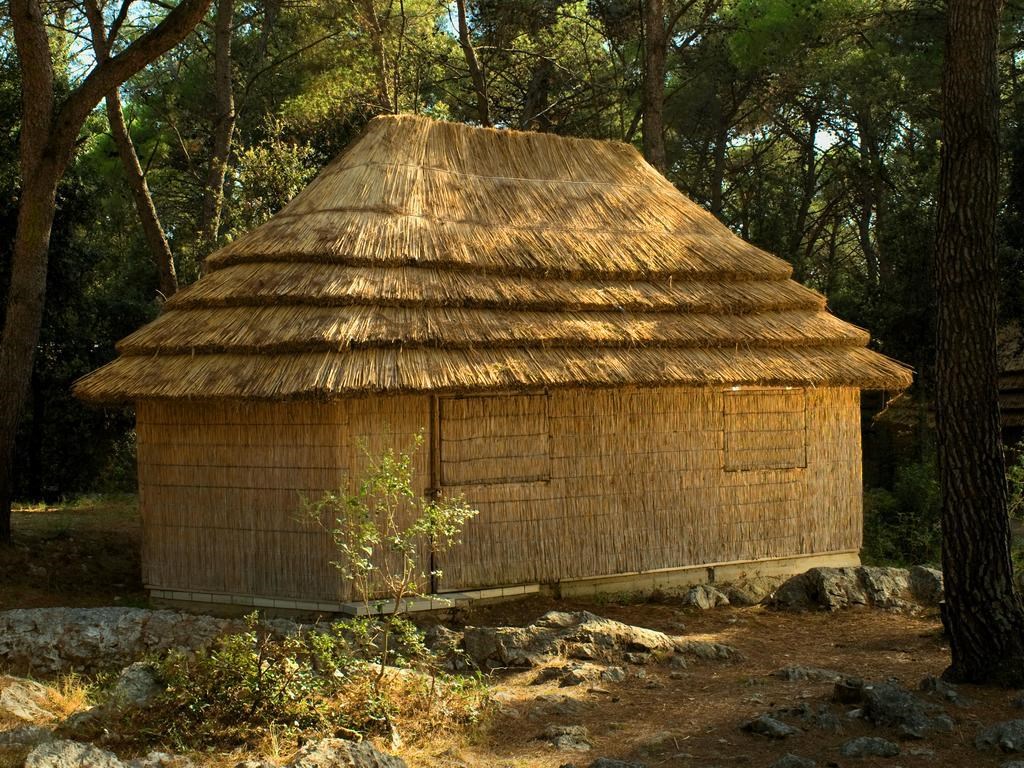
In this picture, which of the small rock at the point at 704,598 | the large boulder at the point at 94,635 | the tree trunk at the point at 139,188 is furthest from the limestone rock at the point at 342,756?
the tree trunk at the point at 139,188

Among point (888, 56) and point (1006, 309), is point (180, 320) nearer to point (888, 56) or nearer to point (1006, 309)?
point (1006, 309)

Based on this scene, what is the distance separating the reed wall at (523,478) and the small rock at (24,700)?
9.38ft

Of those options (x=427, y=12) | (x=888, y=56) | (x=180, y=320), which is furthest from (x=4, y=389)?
Result: (x=888, y=56)

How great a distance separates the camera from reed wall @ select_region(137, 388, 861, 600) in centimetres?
926

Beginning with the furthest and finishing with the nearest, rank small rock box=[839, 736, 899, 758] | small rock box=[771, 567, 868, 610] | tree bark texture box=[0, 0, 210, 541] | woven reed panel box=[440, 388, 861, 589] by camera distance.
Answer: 1. tree bark texture box=[0, 0, 210, 541]
2. small rock box=[771, 567, 868, 610]
3. woven reed panel box=[440, 388, 861, 589]
4. small rock box=[839, 736, 899, 758]

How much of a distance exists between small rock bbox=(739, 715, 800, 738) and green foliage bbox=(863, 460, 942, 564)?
28.4ft

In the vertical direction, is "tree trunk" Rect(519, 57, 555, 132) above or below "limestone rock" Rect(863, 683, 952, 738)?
above

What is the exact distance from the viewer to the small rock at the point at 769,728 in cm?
592

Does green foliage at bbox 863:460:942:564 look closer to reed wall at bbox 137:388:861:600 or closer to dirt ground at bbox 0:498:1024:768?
reed wall at bbox 137:388:861:600

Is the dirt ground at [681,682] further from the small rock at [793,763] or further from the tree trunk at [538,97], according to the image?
the tree trunk at [538,97]

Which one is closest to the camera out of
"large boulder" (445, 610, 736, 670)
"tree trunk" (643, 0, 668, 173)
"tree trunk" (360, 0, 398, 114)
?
"large boulder" (445, 610, 736, 670)

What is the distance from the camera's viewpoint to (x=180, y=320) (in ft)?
33.3

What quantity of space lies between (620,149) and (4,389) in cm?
766

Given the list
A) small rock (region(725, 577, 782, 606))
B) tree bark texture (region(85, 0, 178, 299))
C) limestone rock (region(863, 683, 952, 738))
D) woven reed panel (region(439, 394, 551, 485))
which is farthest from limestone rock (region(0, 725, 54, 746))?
tree bark texture (region(85, 0, 178, 299))
